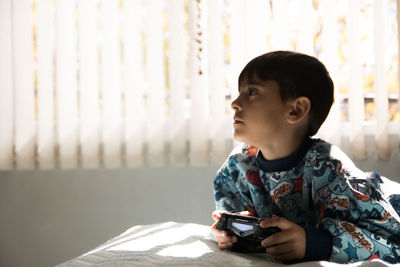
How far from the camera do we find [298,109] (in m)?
1.23

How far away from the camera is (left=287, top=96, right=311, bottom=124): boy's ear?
1.22 meters

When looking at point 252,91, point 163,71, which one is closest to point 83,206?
point 163,71

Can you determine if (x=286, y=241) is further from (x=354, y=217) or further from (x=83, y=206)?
(x=83, y=206)

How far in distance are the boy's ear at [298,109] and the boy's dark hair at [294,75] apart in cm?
2

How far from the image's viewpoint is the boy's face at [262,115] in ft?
4.04

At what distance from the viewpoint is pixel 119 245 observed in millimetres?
1153

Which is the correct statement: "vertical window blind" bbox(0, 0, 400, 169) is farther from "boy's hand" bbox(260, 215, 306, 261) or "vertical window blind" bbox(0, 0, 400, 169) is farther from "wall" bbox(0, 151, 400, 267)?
"boy's hand" bbox(260, 215, 306, 261)

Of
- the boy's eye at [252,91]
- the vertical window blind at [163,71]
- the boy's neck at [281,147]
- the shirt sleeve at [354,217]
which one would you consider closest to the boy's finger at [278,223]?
the shirt sleeve at [354,217]

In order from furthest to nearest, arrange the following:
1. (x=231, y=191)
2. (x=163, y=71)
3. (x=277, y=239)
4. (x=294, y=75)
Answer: (x=163, y=71)
(x=231, y=191)
(x=294, y=75)
(x=277, y=239)

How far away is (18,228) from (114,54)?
88cm

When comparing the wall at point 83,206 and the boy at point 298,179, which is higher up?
the boy at point 298,179

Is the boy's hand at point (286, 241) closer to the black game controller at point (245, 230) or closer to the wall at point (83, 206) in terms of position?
the black game controller at point (245, 230)

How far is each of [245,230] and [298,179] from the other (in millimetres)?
234

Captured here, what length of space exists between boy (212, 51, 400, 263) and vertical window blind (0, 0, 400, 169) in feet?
1.82
